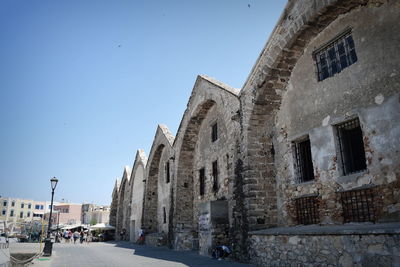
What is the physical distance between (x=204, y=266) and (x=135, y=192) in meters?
18.8

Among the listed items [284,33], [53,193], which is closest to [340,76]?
[284,33]

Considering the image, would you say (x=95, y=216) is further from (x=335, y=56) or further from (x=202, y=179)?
(x=335, y=56)

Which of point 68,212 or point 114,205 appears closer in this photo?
point 114,205

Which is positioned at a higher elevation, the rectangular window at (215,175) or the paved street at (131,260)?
the rectangular window at (215,175)

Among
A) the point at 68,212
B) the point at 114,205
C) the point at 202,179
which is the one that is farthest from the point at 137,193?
the point at 68,212

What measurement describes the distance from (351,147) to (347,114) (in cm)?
93

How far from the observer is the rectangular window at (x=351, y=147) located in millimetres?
7445

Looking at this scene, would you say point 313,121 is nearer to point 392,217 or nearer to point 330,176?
point 330,176

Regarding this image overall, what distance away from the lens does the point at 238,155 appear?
10.0m

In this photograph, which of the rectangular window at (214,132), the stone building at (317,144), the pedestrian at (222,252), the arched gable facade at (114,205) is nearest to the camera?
the stone building at (317,144)

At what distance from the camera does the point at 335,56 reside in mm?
8195

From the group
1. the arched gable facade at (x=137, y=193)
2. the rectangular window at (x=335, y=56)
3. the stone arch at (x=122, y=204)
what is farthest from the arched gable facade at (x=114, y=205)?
the rectangular window at (x=335, y=56)

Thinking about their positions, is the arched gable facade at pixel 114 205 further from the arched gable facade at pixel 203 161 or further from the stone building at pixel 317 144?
the stone building at pixel 317 144

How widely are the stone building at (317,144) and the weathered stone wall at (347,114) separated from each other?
0.02m
